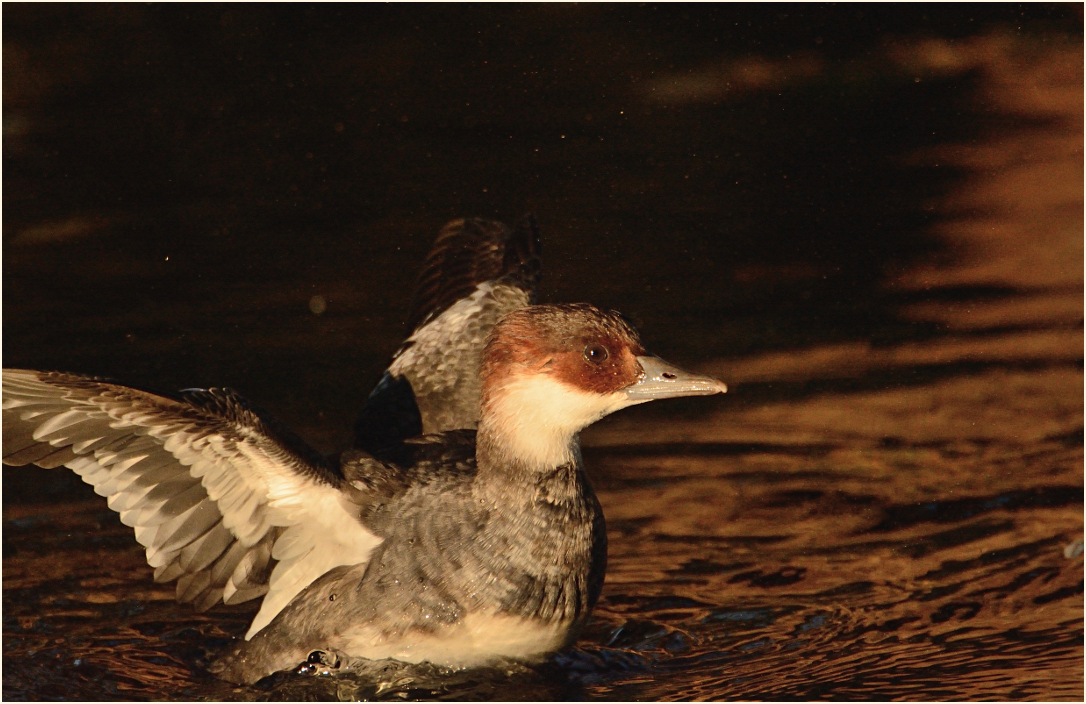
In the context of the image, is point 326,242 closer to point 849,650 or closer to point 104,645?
point 104,645

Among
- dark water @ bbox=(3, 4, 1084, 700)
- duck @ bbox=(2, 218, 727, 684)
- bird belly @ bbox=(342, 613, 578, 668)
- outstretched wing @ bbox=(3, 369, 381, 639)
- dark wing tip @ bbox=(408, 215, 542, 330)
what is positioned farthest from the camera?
dark wing tip @ bbox=(408, 215, 542, 330)

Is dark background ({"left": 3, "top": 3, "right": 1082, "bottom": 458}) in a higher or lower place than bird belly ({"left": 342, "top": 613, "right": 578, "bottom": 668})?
higher

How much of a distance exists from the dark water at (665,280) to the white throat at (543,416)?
2.94 ft

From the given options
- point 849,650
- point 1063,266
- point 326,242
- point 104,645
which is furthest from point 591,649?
point 1063,266

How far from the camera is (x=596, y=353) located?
5.63 meters

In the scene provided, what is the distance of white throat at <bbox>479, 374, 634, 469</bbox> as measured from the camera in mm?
5621

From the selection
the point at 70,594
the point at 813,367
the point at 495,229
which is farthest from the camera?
the point at 813,367

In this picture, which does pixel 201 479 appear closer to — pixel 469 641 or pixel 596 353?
pixel 469 641

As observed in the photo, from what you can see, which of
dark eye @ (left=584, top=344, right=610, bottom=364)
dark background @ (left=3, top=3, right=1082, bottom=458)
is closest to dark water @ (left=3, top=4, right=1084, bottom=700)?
dark background @ (left=3, top=3, right=1082, bottom=458)

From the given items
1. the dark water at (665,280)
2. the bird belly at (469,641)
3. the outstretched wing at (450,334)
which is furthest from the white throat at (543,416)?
the outstretched wing at (450,334)

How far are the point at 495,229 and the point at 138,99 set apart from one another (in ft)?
17.4

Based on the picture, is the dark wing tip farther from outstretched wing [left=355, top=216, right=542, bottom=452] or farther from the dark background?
the dark background

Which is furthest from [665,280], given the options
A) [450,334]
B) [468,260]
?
[450,334]

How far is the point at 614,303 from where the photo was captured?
361 inches
